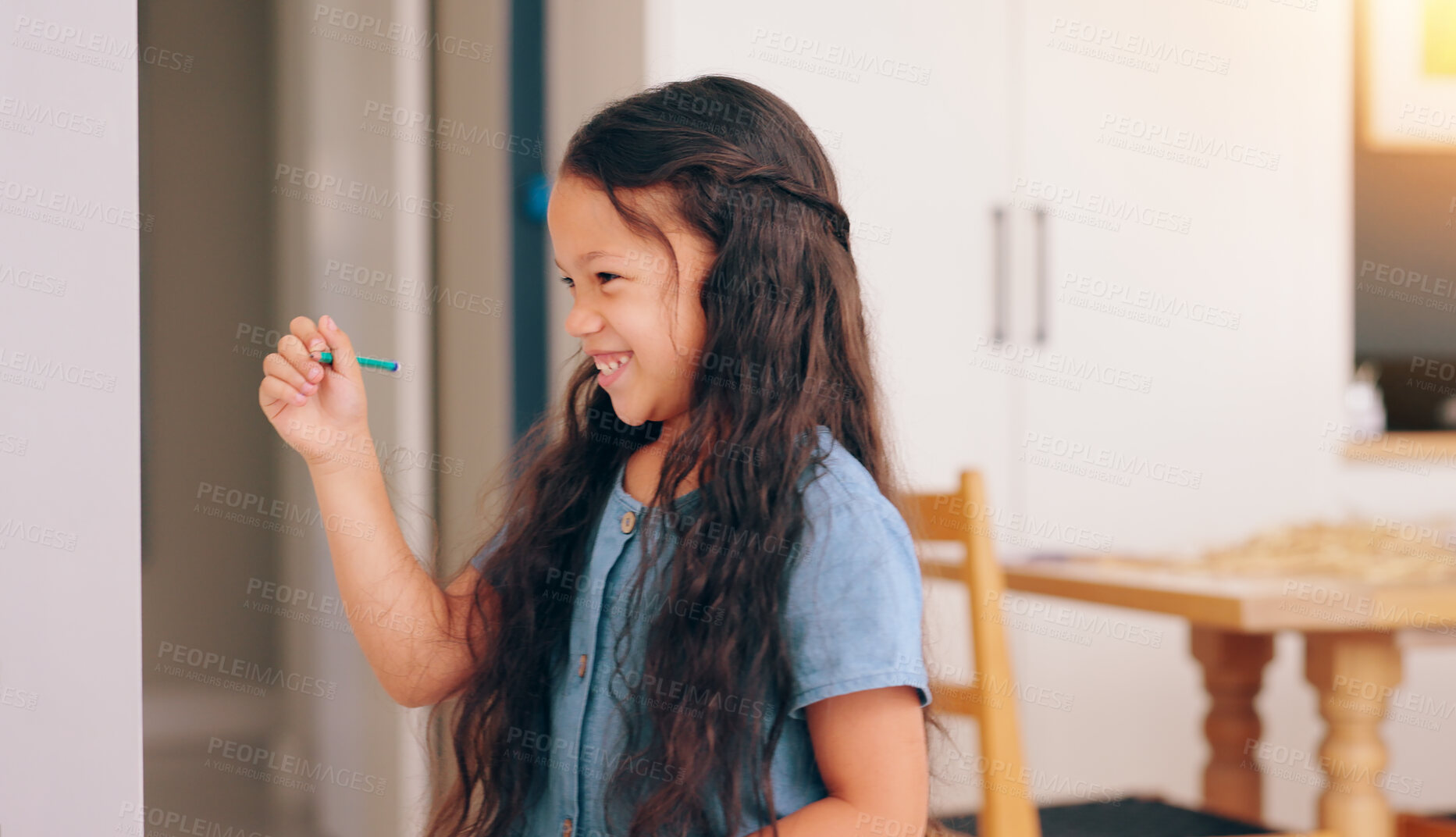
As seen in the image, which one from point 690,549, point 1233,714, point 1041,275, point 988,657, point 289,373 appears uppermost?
point 1041,275

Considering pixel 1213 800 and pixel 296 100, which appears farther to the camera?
pixel 1213 800

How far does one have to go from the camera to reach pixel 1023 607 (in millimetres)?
1896

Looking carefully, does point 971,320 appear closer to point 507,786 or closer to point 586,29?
point 586,29

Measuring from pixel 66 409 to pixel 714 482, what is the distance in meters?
0.33

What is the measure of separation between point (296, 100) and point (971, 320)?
1029 millimetres

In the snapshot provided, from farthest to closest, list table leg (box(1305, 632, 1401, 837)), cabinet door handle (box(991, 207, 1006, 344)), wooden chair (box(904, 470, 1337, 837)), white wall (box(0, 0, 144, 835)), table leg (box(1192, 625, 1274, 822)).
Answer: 1. cabinet door handle (box(991, 207, 1006, 344))
2. table leg (box(1192, 625, 1274, 822))
3. table leg (box(1305, 632, 1401, 837))
4. wooden chair (box(904, 470, 1337, 837))
5. white wall (box(0, 0, 144, 835))

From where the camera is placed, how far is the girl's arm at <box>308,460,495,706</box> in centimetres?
74

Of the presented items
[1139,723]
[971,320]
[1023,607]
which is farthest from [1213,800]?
[971,320]

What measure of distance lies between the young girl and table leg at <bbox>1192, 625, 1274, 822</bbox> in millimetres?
1230

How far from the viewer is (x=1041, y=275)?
6.21 feet

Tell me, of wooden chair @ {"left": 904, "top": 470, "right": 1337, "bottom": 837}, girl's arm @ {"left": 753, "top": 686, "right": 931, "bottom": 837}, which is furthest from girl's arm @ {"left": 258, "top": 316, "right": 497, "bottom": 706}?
wooden chair @ {"left": 904, "top": 470, "right": 1337, "bottom": 837}

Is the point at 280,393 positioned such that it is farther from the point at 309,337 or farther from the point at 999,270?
the point at 999,270

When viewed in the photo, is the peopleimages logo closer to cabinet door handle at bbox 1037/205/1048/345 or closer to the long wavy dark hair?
the long wavy dark hair

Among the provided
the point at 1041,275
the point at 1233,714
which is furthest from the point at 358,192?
the point at 1233,714
